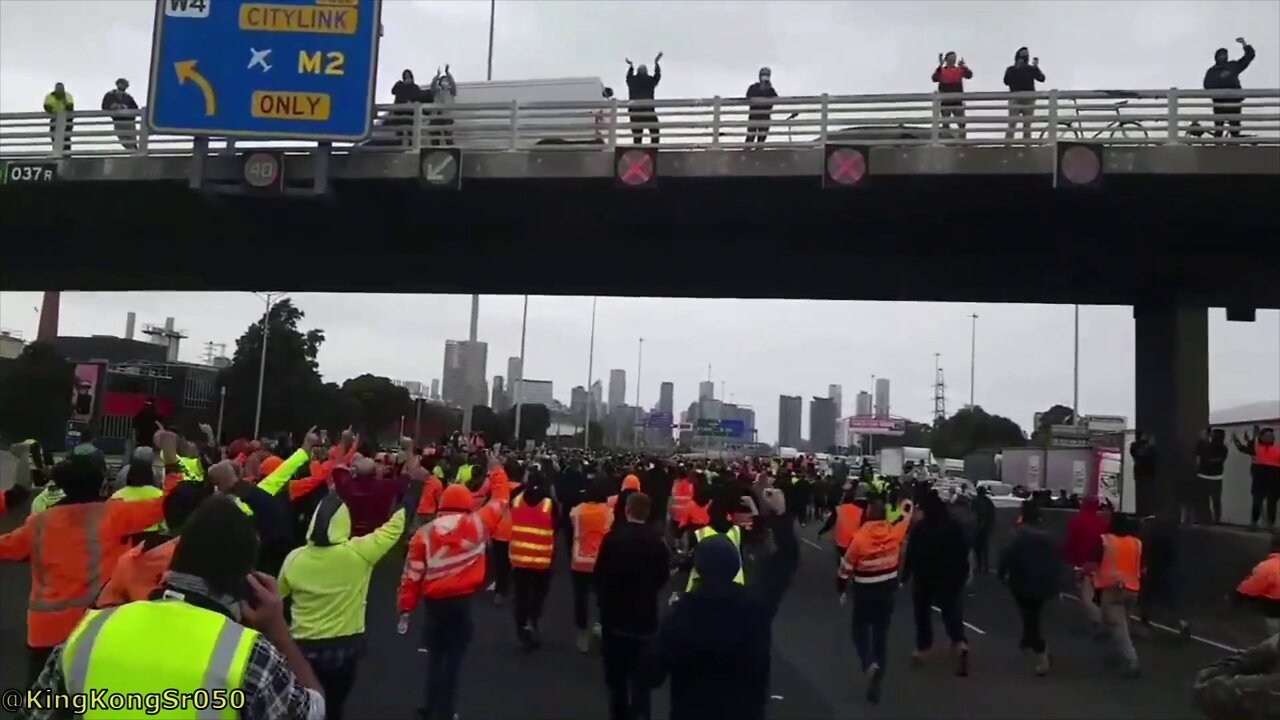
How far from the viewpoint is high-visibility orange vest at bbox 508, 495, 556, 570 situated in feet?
38.1

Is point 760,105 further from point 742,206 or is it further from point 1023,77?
point 1023,77

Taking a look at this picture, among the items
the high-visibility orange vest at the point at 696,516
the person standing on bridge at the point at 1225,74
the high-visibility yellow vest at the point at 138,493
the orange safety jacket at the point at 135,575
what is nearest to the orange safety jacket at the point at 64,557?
the high-visibility yellow vest at the point at 138,493

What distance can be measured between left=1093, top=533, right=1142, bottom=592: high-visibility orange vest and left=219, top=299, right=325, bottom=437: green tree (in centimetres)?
5554

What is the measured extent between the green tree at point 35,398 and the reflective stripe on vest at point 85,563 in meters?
48.9

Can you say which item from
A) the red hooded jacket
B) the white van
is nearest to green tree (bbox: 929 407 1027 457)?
→ the white van

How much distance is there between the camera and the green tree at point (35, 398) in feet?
167

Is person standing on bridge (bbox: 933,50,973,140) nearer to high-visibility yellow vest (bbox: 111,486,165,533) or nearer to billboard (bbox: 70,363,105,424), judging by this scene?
high-visibility yellow vest (bbox: 111,486,165,533)

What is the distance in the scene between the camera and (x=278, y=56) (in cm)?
1780

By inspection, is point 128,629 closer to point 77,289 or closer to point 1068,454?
point 77,289

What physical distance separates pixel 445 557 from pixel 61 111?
15.9 metres

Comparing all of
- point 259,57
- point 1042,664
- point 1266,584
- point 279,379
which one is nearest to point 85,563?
point 1266,584

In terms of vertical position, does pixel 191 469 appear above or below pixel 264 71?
below

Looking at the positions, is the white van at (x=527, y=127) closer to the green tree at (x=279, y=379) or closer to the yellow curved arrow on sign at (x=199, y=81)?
the yellow curved arrow on sign at (x=199, y=81)

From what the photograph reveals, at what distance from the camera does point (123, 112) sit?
18.9 m
